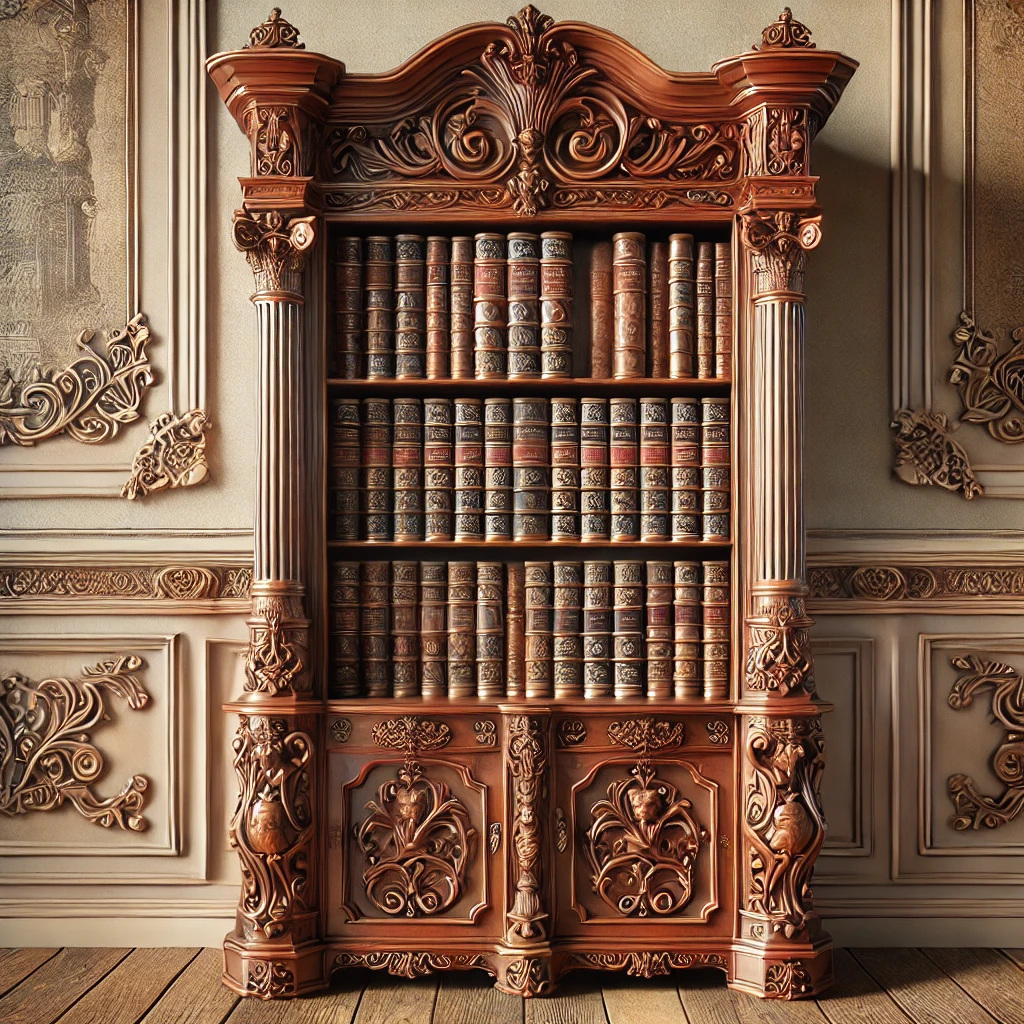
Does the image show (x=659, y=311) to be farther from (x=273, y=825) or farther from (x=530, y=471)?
(x=273, y=825)

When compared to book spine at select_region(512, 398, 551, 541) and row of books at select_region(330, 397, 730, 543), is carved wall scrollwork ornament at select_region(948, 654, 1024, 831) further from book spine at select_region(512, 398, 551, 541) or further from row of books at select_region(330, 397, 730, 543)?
book spine at select_region(512, 398, 551, 541)

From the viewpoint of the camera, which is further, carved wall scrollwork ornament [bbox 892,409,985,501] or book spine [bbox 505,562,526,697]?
carved wall scrollwork ornament [bbox 892,409,985,501]

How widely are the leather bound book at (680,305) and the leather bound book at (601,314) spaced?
0.56 ft

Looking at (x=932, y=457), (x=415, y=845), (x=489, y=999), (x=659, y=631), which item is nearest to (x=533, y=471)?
(x=659, y=631)

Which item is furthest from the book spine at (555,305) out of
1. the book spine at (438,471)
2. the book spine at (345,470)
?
the book spine at (345,470)

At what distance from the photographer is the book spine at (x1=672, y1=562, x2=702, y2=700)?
112 inches

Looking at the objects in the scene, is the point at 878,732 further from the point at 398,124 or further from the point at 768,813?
the point at 398,124

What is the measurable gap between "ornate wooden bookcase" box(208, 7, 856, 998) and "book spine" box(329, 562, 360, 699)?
0.18 ft

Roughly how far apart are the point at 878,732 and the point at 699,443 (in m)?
1.11

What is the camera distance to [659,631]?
2.86 meters

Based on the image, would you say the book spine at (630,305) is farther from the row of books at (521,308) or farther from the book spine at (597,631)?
the book spine at (597,631)

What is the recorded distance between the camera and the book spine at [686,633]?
285cm

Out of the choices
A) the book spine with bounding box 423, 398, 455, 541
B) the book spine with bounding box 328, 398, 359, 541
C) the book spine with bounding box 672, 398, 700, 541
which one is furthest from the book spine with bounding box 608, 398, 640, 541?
the book spine with bounding box 328, 398, 359, 541

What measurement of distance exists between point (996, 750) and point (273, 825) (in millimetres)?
2159
